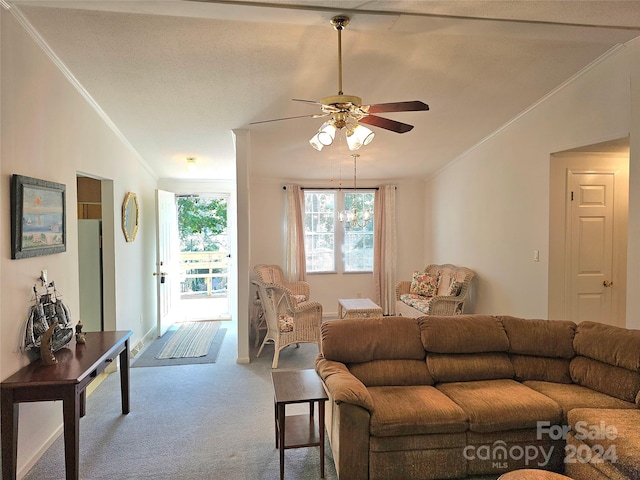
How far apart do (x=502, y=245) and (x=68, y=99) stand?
469 centimetres

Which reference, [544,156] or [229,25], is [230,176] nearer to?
[229,25]

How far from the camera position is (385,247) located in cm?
660

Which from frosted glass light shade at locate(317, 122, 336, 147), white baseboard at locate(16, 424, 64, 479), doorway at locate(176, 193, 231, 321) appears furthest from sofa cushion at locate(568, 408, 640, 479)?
doorway at locate(176, 193, 231, 321)

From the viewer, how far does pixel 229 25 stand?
2602 millimetres

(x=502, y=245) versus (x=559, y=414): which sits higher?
(x=502, y=245)

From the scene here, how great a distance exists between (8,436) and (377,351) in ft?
7.26

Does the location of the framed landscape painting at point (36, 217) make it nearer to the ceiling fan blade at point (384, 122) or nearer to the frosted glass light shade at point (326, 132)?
the frosted glass light shade at point (326, 132)

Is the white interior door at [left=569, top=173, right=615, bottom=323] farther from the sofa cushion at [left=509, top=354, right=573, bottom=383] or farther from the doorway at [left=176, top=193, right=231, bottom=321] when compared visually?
the doorway at [left=176, top=193, right=231, bottom=321]

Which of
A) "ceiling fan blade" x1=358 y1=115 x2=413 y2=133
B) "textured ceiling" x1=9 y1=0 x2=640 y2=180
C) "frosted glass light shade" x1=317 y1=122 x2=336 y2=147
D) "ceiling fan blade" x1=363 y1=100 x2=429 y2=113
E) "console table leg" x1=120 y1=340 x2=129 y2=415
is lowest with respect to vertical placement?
"console table leg" x1=120 y1=340 x2=129 y2=415

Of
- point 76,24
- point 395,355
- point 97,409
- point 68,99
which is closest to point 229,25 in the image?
point 76,24

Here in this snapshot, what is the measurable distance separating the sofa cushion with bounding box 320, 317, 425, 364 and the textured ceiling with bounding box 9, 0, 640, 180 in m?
2.08

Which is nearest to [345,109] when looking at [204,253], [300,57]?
[300,57]

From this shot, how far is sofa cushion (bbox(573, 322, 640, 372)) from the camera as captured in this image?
7.73 ft

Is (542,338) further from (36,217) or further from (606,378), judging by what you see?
(36,217)
